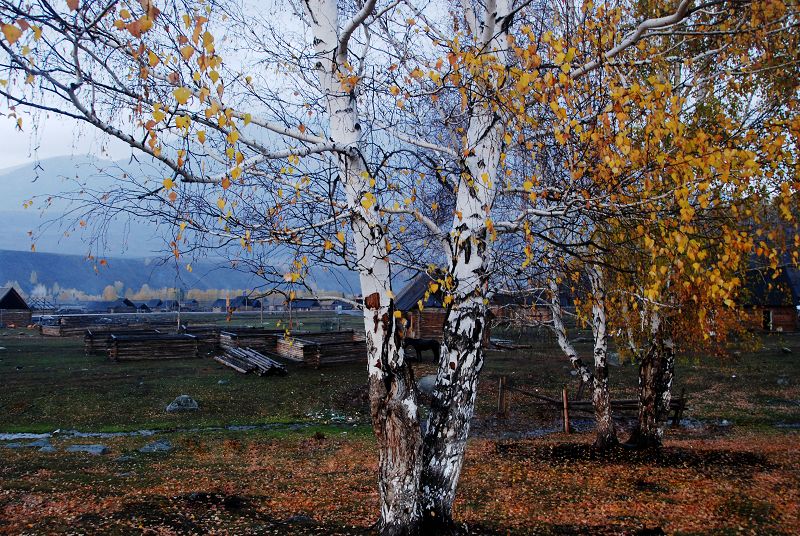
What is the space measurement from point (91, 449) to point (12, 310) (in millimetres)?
59966

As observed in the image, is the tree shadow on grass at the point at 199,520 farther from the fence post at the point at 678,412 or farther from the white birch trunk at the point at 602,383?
the fence post at the point at 678,412

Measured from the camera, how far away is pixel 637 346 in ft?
50.1

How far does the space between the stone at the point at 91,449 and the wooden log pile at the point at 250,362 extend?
13.0 meters

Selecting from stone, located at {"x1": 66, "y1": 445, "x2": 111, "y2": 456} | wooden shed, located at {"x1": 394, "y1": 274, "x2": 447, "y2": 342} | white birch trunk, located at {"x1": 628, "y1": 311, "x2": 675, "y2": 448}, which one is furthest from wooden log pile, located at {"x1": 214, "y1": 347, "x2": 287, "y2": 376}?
white birch trunk, located at {"x1": 628, "y1": 311, "x2": 675, "y2": 448}

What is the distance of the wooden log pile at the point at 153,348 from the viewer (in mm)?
33625

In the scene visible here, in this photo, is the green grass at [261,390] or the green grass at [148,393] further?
the green grass at [261,390]

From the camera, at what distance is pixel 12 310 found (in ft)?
211

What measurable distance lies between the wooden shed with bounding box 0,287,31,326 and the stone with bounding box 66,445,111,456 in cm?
5726

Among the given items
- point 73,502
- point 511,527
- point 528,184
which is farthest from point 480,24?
point 73,502

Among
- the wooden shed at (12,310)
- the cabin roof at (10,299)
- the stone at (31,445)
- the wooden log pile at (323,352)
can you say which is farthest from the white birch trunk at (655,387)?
the cabin roof at (10,299)

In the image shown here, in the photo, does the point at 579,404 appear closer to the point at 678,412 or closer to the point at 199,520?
the point at 678,412

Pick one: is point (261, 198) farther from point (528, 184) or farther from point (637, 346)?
point (637, 346)

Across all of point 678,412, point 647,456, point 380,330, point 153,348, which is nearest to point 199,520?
point 380,330

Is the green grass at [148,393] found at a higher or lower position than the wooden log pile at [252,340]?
lower
